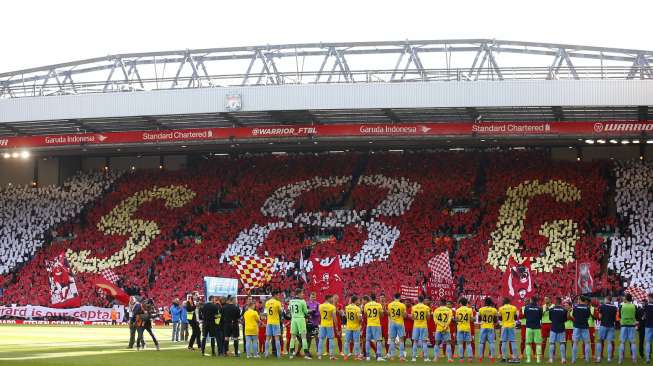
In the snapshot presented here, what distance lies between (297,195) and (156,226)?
25.3ft

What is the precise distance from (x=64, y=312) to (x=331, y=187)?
596 inches

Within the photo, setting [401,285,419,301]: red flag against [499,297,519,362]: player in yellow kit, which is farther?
[401,285,419,301]: red flag

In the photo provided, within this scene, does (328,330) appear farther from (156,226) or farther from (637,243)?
(156,226)

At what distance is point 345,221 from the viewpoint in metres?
50.5

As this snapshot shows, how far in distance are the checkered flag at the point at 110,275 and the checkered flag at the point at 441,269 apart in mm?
16561

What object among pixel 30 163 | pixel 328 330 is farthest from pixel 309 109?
pixel 30 163

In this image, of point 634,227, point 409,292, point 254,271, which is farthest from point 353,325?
point 634,227

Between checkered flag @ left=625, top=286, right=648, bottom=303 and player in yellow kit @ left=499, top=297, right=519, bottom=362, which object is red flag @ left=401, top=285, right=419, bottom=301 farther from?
player in yellow kit @ left=499, top=297, right=519, bottom=362

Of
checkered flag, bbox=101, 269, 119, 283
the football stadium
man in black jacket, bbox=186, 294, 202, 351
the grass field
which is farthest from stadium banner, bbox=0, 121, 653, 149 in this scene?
man in black jacket, bbox=186, 294, 202, 351

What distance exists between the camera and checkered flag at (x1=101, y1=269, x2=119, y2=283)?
49.4 meters

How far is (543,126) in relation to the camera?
44.3m

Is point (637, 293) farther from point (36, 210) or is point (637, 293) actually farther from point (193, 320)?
point (36, 210)

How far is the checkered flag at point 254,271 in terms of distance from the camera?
150 ft

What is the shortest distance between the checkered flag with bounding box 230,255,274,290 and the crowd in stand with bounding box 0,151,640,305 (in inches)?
21.6
